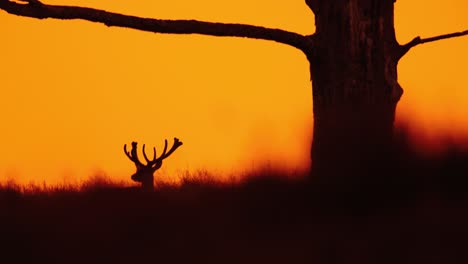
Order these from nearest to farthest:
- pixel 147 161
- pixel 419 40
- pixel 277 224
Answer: pixel 277 224
pixel 419 40
pixel 147 161

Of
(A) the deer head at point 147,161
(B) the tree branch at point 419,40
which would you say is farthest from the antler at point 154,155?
(B) the tree branch at point 419,40

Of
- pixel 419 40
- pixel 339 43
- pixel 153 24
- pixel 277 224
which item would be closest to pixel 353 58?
pixel 339 43

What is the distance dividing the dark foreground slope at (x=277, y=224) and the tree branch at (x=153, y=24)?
1381 millimetres

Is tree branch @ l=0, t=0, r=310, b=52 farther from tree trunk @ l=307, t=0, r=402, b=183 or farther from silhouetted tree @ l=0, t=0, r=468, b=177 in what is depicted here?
tree trunk @ l=307, t=0, r=402, b=183

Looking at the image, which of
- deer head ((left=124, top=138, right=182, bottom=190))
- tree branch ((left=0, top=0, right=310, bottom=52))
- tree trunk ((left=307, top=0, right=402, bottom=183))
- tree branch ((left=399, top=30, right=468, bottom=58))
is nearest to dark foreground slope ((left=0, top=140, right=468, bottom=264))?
tree branch ((left=0, top=0, right=310, bottom=52))

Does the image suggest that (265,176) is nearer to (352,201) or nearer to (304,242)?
(352,201)

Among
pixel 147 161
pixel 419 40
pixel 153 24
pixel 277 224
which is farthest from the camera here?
pixel 147 161

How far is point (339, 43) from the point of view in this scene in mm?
7703

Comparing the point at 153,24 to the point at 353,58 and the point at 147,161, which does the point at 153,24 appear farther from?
the point at 147,161

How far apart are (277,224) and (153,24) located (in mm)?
2429

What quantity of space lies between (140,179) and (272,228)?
8893 millimetres

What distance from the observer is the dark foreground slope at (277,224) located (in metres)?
4.73

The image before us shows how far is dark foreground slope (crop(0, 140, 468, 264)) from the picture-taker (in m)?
4.73

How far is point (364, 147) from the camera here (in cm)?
620
